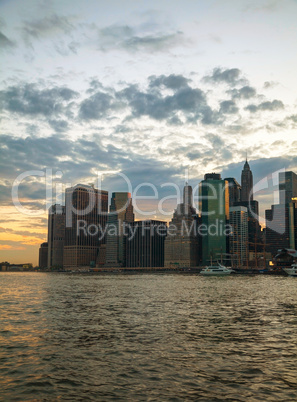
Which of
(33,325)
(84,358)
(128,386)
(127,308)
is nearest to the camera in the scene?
(128,386)

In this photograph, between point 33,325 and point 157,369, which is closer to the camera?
point 157,369

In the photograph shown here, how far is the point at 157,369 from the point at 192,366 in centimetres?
293

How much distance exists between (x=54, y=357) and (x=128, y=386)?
10.7 metres

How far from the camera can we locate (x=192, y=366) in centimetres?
3281

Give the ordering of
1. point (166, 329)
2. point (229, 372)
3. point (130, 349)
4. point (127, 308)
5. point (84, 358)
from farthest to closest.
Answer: point (127, 308) → point (166, 329) → point (130, 349) → point (84, 358) → point (229, 372)

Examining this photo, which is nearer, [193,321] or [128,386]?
[128,386]

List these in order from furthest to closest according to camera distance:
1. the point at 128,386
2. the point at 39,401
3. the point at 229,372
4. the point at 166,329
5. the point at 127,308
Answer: the point at 127,308 < the point at 166,329 < the point at 229,372 < the point at 128,386 < the point at 39,401

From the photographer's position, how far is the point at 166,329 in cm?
4947

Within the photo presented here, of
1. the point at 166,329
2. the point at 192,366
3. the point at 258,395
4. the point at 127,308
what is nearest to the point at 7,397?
the point at 192,366

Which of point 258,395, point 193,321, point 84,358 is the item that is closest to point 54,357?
point 84,358

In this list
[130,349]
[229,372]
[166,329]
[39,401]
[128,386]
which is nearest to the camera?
[39,401]

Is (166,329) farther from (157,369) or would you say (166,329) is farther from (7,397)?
(7,397)

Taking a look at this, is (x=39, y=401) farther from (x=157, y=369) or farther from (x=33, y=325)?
(x=33, y=325)

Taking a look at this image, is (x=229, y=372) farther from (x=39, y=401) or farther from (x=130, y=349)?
(x=39, y=401)
